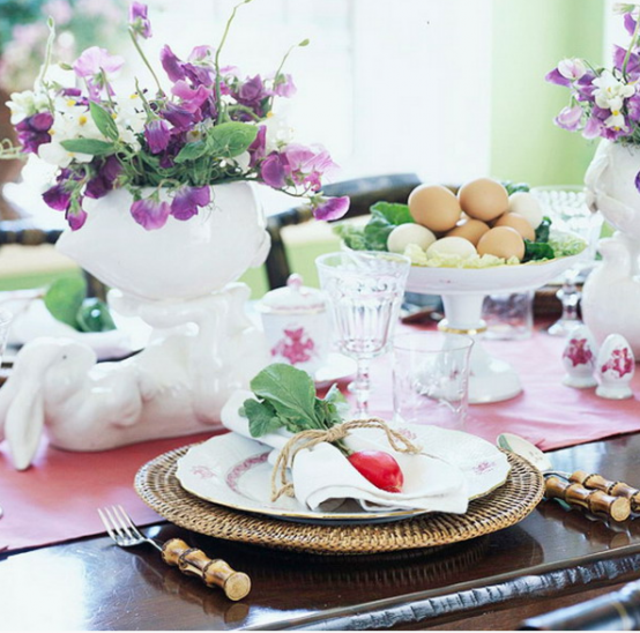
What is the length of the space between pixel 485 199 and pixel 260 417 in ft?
1.79

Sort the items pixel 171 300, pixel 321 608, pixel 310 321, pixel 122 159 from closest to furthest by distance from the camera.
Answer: pixel 321 608 → pixel 122 159 → pixel 171 300 → pixel 310 321

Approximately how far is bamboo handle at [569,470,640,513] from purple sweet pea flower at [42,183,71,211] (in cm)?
57

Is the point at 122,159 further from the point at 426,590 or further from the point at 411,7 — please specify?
the point at 411,7

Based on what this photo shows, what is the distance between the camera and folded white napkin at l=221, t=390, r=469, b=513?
2.71 ft

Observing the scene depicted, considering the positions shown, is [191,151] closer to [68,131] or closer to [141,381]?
[68,131]

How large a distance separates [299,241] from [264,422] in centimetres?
273

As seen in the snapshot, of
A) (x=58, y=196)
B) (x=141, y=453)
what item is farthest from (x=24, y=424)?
(x=58, y=196)

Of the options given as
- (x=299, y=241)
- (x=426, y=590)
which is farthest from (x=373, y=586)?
(x=299, y=241)

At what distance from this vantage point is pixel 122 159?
1077 millimetres

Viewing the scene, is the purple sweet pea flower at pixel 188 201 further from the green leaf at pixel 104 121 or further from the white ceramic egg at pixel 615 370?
the white ceramic egg at pixel 615 370

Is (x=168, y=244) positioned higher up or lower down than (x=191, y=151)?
lower down

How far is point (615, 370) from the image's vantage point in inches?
50.9

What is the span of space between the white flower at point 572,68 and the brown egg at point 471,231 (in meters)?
0.21

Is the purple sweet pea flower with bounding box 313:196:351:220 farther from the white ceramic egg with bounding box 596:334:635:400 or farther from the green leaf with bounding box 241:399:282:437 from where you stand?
the white ceramic egg with bounding box 596:334:635:400
